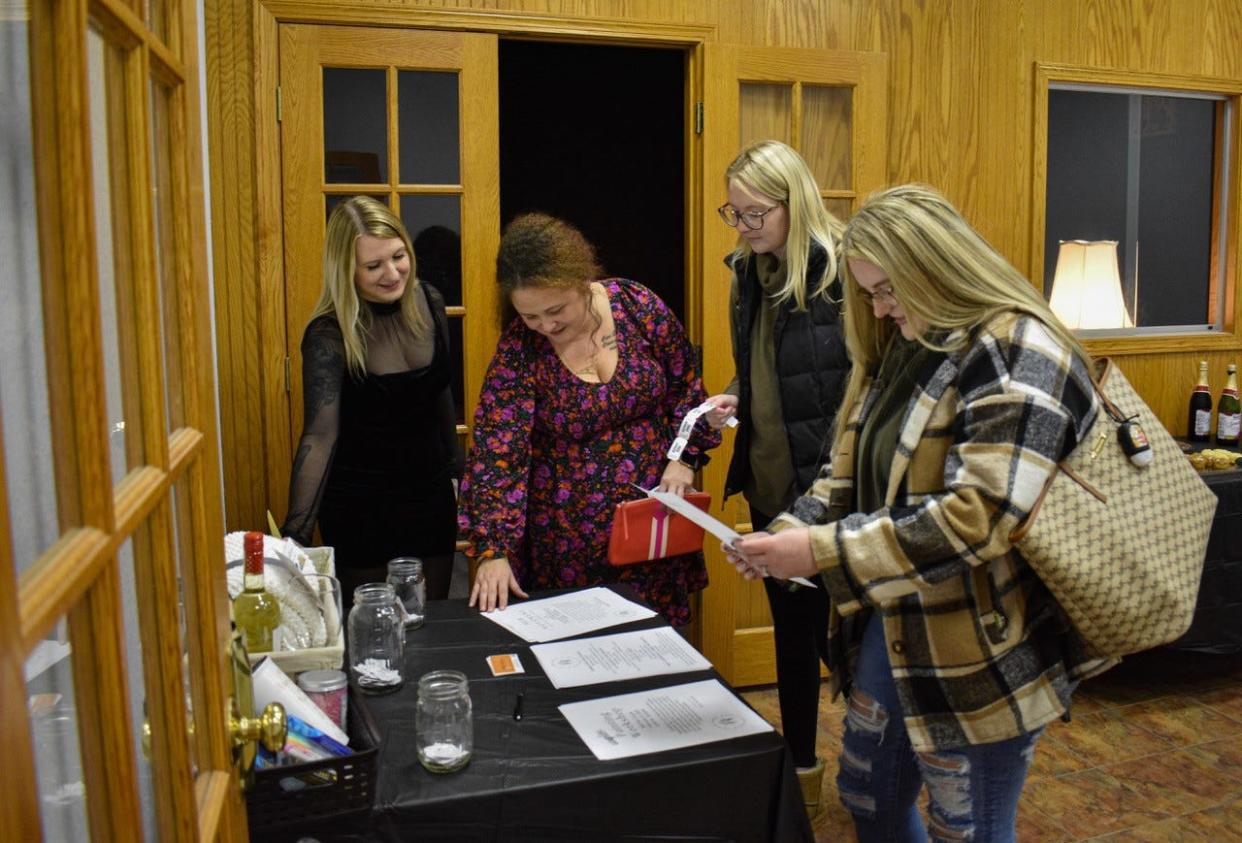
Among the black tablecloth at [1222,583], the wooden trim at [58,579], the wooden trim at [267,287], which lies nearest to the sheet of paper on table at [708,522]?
the wooden trim at [58,579]

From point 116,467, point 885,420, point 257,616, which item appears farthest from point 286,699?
point 885,420

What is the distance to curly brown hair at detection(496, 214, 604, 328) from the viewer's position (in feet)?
7.39

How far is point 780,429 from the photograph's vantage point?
257 centimetres

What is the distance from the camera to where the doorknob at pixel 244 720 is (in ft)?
3.33

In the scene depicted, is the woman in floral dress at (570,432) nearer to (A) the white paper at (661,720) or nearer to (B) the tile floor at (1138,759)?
(A) the white paper at (661,720)

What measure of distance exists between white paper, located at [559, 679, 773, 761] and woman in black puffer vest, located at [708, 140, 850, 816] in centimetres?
79

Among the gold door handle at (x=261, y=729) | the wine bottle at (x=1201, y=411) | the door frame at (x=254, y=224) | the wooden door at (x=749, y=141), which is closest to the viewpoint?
the gold door handle at (x=261, y=729)

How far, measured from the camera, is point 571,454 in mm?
2424

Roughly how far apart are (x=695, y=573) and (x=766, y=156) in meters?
0.97

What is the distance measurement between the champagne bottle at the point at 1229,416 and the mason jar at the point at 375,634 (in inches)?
139

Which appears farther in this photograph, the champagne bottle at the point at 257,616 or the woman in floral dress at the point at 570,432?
the woman in floral dress at the point at 570,432

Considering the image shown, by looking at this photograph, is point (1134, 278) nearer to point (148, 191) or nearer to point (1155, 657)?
point (1155, 657)

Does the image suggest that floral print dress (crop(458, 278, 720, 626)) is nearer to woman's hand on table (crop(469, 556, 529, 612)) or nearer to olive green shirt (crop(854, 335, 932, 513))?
woman's hand on table (crop(469, 556, 529, 612))

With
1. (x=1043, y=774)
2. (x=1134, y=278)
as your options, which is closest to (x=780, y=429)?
(x=1043, y=774)
